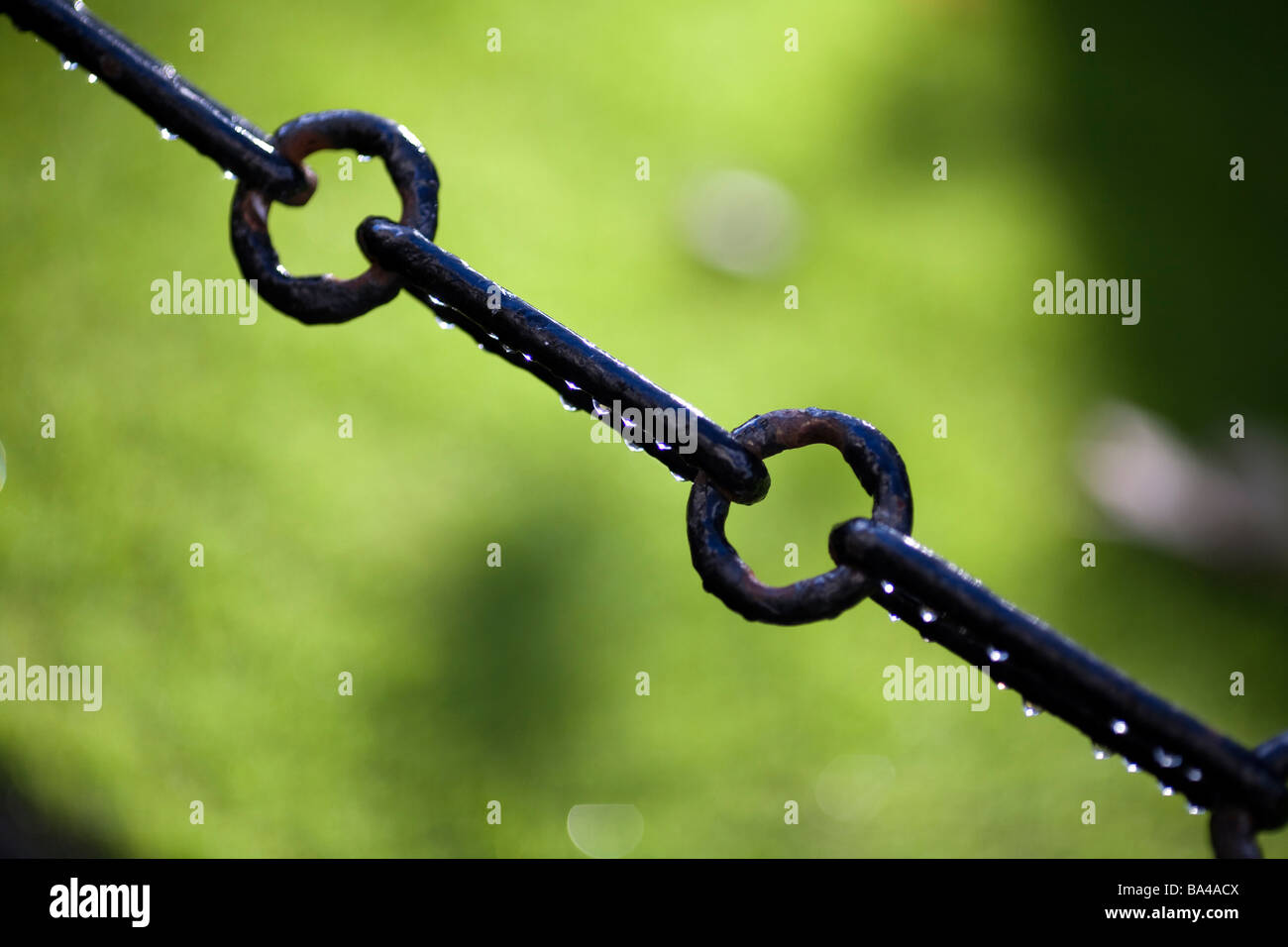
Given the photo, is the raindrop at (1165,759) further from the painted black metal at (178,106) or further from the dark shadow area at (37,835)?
the dark shadow area at (37,835)

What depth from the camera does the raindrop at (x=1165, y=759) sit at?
523mm

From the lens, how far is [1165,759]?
53 centimetres

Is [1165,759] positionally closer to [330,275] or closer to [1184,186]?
[330,275]

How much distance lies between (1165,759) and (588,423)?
1.69 meters

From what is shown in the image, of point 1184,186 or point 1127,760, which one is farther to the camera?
point 1184,186

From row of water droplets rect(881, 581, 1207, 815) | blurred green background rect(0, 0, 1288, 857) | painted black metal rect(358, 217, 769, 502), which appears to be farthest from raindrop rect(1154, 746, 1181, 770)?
blurred green background rect(0, 0, 1288, 857)

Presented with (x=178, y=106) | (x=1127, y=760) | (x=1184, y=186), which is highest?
(x=1184, y=186)

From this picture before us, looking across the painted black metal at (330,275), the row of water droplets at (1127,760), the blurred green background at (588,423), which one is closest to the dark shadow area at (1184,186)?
the blurred green background at (588,423)

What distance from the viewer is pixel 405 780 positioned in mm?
1672

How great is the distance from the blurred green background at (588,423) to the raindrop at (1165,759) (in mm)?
1183

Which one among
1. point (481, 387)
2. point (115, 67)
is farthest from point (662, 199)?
point (115, 67)

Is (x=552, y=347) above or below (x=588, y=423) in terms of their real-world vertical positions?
below

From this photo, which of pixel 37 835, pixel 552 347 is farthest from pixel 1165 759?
pixel 37 835

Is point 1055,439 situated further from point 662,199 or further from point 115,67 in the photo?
point 115,67
